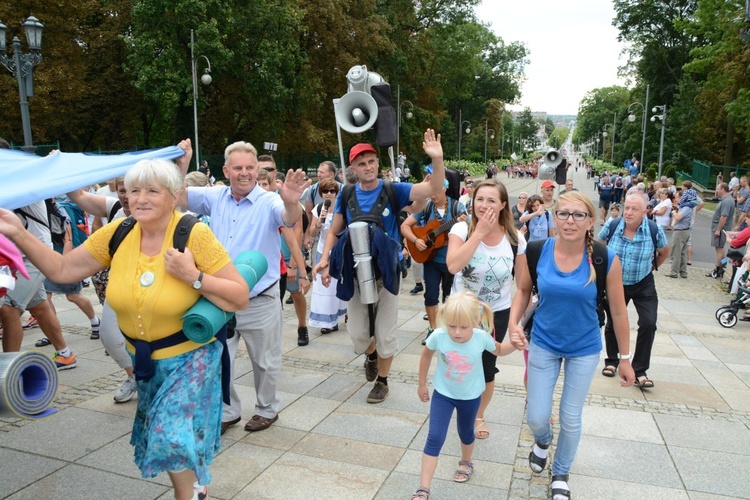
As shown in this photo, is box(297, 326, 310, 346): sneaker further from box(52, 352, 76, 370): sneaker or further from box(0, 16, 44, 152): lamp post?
box(0, 16, 44, 152): lamp post

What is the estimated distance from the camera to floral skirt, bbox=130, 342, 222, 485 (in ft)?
8.64

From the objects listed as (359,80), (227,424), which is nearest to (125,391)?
(227,424)

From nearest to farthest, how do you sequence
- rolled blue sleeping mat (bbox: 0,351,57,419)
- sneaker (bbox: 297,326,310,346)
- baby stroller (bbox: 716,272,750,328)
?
1. rolled blue sleeping mat (bbox: 0,351,57,419)
2. sneaker (bbox: 297,326,310,346)
3. baby stroller (bbox: 716,272,750,328)

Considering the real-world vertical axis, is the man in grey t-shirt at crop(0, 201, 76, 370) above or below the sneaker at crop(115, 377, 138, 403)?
above

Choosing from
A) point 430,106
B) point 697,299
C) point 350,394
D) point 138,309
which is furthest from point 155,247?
point 430,106

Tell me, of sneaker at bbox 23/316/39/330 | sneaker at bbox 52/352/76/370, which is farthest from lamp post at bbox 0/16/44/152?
sneaker at bbox 52/352/76/370

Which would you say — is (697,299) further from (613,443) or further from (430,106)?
(430,106)

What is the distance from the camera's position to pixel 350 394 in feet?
16.6

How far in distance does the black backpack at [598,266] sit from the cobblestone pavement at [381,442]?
1147 millimetres

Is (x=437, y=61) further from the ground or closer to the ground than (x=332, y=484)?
further from the ground

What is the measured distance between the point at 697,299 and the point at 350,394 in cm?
785

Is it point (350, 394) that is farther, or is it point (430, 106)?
point (430, 106)

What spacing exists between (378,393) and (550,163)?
11.6 m

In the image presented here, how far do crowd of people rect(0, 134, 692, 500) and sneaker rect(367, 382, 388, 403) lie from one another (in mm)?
18
